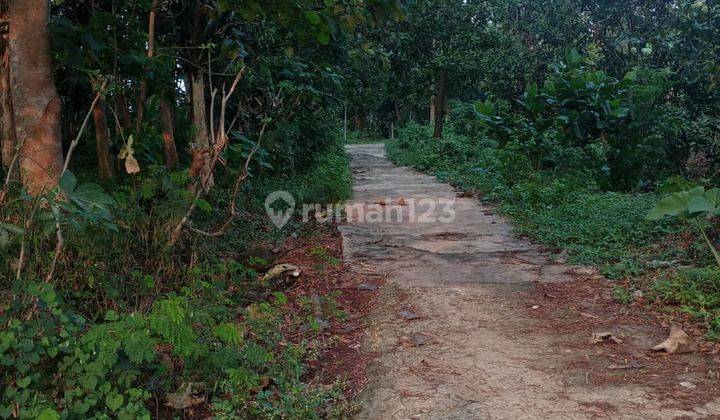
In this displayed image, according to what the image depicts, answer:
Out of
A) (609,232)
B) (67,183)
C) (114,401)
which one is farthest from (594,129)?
(114,401)

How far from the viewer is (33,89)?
3.69 m

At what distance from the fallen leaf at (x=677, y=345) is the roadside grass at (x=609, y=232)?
174mm

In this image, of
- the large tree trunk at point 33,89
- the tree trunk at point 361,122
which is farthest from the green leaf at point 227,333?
the tree trunk at point 361,122

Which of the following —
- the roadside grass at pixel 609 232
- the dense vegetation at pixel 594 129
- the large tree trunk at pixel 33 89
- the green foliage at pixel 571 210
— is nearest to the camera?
the large tree trunk at pixel 33 89

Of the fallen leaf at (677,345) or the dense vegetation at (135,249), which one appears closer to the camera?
the dense vegetation at (135,249)

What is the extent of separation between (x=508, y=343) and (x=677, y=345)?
0.92 metres

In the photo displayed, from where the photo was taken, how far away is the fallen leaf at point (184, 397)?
2.75 metres

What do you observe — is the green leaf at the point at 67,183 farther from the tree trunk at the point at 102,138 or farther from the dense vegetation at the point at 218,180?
the tree trunk at the point at 102,138

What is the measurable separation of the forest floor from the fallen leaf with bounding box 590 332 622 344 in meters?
0.02

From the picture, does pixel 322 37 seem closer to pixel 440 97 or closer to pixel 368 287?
pixel 368 287

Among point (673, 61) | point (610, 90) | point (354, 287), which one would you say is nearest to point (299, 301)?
point (354, 287)

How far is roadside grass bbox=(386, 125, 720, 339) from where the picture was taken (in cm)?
411

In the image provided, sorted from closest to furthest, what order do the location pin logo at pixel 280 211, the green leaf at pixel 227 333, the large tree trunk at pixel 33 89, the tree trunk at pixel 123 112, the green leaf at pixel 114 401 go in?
the green leaf at pixel 114 401 → the green leaf at pixel 227 333 → the large tree trunk at pixel 33 89 → the tree trunk at pixel 123 112 → the location pin logo at pixel 280 211

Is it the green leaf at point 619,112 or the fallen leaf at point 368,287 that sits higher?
the green leaf at point 619,112
